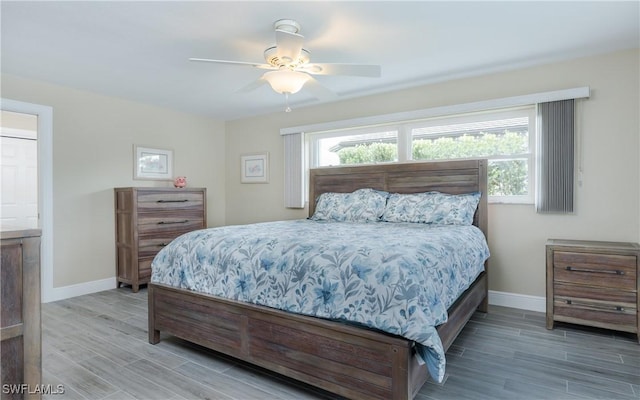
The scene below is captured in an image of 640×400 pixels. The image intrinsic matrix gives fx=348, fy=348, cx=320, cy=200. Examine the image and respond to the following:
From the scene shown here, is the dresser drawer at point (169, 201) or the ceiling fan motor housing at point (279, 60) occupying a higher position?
the ceiling fan motor housing at point (279, 60)

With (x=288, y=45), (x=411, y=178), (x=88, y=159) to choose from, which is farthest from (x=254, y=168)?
(x=288, y=45)

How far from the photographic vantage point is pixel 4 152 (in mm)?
4934

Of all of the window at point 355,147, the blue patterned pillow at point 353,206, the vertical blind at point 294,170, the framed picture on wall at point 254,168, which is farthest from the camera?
the framed picture on wall at point 254,168

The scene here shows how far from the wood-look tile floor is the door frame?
900 mm

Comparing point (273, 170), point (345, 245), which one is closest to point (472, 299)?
point (345, 245)

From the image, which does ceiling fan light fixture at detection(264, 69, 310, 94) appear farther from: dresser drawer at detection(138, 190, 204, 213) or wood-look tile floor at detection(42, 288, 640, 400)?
dresser drawer at detection(138, 190, 204, 213)

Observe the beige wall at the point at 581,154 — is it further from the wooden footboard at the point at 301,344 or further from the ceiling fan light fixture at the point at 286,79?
the wooden footboard at the point at 301,344

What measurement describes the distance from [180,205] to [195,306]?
246 cm

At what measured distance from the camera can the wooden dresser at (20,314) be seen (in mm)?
1354

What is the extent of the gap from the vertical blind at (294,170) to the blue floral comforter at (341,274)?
7.28 ft

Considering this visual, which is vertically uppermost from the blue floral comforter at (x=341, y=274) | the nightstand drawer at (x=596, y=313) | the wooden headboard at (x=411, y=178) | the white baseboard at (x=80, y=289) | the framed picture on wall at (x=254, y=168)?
the framed picture on wall at (x=254, y=168)

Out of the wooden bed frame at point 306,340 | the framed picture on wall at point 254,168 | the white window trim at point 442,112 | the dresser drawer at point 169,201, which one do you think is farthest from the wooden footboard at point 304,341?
the framed picture on wall at point 254,168

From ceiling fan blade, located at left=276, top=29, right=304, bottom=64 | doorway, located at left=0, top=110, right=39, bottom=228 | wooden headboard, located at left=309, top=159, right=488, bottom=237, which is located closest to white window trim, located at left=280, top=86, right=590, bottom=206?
wooden headboard, located at left=309, top=159, right=488, bottom=237

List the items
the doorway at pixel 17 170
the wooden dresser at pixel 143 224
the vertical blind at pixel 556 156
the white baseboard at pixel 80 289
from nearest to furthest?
the vertical blind at pixel 556 156 → the white baseboard at pixel 80 289 → the wooden dresser at pixel 143 224 → the doorway at pixel 17 170
